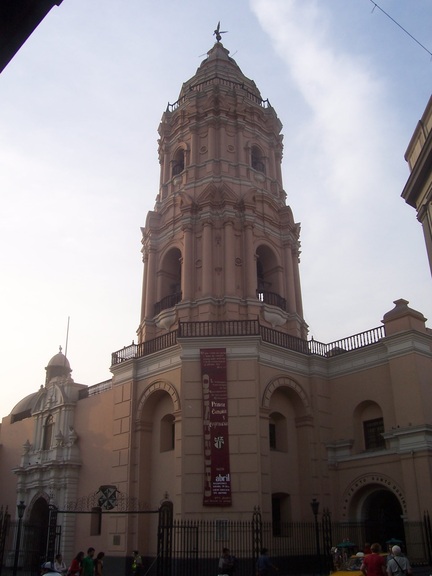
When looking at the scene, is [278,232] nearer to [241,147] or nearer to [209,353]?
[241,147]

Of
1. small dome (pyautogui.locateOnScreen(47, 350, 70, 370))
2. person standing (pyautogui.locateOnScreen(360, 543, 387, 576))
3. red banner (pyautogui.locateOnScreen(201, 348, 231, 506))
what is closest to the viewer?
person standing (pyautogui.locateOnScreen(360, 543, 387, 576))

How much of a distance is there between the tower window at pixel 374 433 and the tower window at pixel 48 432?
16.6 metres

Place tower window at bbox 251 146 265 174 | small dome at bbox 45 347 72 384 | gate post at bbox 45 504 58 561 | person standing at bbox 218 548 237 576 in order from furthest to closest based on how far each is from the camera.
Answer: small dome at bbox 45 347 72 384
tower window at bbox 251 146 265 174
gate post at bbox 45 504 58 561
person standing at bbox 218 548 237 576

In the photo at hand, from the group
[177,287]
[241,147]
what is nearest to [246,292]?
[177,287]

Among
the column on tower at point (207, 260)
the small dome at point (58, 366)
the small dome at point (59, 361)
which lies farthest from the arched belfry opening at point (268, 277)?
the small dome at point (59, 361)

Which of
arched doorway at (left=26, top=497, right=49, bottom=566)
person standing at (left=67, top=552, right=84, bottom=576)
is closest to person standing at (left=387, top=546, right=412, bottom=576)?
person standing at (left=67, top=552, right=84, bottom=576)

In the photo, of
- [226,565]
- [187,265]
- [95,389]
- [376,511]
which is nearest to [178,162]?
[187,265]

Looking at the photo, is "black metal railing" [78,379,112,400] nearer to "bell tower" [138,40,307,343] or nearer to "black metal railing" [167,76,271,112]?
"bell tower" [138,40,307,343]

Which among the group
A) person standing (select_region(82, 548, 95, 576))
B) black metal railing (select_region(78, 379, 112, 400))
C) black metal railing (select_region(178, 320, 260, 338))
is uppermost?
black metal railing (select_region(178, 320, 260, 338))

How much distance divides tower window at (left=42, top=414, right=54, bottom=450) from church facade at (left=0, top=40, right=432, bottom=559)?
63mm

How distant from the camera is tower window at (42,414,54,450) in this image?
31.5 meters

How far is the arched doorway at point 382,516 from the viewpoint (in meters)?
22.6

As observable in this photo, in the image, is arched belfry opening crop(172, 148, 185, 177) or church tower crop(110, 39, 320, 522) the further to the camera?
arched belfry opening crop(172, 148, 185, 177)

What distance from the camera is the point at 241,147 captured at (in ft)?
100
